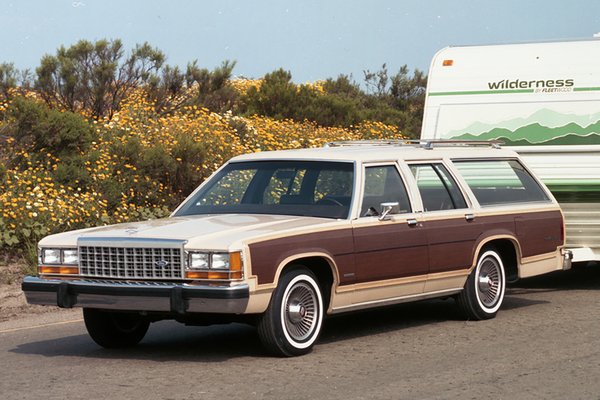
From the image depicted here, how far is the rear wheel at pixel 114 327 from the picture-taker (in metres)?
9.33

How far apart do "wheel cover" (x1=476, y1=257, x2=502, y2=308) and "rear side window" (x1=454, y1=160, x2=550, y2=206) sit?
1.82 ft

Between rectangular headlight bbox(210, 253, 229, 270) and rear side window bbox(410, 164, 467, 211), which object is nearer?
rectangular headlight bbox(210, 253, 229, 270)

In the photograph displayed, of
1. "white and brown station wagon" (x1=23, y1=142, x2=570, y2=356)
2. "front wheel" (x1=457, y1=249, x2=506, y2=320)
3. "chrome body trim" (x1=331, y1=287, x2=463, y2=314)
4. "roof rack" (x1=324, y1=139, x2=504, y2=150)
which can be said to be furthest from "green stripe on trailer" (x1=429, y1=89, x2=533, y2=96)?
"chrome body trim" (x1=331, y1=287, x2=463, y2=314)

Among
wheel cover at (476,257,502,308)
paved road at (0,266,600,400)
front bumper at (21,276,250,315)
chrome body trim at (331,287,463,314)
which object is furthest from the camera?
wheel cover at (476,257,502,308)

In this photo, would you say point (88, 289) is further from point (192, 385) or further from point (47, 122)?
point (47, 122)

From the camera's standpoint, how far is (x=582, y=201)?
1320cm

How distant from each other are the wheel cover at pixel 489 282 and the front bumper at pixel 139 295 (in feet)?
10.3

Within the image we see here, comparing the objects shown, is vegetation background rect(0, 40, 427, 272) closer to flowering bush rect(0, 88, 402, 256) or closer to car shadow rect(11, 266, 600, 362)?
flowering bush rect(0, 88, 402, 256)

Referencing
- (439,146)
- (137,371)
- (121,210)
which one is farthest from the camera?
(121,210)

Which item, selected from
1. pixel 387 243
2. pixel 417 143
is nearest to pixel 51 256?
pixel 387 243

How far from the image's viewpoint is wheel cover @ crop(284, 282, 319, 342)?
28.8ft

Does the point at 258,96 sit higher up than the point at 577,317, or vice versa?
the point at 258,96

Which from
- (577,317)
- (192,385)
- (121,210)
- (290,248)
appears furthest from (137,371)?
(121,210)

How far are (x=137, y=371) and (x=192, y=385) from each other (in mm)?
725
